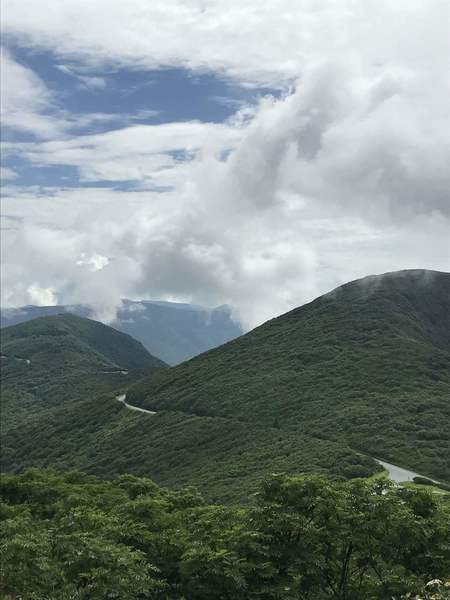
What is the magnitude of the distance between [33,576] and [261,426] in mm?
106202

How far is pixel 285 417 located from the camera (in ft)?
433

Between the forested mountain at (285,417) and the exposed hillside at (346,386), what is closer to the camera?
the forested mountain at (285,417)

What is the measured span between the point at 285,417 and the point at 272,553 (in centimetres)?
10787

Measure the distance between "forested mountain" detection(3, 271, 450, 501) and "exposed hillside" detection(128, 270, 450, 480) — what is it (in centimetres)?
37

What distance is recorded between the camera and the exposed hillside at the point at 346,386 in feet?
335

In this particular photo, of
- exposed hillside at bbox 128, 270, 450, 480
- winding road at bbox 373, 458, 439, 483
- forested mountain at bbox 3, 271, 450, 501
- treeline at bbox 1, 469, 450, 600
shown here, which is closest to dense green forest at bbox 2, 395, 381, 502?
forested mountain at bbox 3, 271, 450, 501

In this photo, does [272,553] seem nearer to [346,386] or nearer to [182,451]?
[182,451]

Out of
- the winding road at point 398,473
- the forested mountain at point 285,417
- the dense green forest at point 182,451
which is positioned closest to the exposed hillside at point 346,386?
the forested mountain at point 285,417

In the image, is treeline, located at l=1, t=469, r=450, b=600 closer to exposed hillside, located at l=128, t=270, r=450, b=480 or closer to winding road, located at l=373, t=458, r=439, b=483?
winding road, located at l=373, t=458, r=439, b=483

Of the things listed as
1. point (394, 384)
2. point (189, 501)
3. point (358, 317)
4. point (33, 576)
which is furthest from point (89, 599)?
point (358, 317)

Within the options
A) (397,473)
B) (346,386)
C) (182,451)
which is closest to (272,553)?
(397,473)

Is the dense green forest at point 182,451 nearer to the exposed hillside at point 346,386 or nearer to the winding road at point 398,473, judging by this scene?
the winding road at point 398,473

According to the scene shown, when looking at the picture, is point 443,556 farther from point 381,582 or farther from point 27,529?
point 27,529

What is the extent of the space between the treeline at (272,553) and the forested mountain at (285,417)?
45612 mm
